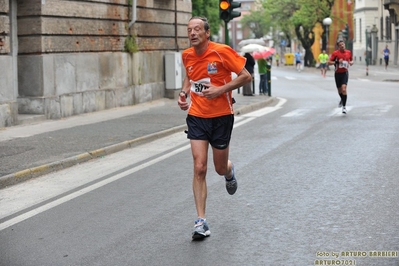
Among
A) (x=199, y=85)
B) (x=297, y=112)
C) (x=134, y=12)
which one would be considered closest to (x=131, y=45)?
(x=134, y=12)

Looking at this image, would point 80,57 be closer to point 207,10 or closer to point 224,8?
point 224,8

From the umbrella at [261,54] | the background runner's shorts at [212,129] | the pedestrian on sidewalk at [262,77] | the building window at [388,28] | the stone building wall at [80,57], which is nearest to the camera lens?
the background runner's shorts at [212,129]

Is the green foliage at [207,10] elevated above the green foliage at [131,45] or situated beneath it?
elevated above

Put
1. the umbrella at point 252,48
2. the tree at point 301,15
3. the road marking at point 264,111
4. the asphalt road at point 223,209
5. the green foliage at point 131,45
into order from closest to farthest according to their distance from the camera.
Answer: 1. the asphalt road at point 223,209
2. the road marking at point 264,111
3. the green foliage at point 131,45
4. the umbrella at point 252,48
5. the tree at point 301,15

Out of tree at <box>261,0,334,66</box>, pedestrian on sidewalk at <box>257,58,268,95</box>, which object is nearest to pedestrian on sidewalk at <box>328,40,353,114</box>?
pedestrian on sidewalk at <box>257,58,268,95</box>

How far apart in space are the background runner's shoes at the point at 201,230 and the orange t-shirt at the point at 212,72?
94 cm

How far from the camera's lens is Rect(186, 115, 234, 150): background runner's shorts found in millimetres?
7438

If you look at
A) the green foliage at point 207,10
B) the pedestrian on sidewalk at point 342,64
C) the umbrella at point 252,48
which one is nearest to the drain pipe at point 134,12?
the pedestrian on sidewalk at point 342,64

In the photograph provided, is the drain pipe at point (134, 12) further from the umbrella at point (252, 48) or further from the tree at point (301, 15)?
the tree at point (301, 15)

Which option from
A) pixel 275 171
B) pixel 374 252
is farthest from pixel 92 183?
pixel 374 252

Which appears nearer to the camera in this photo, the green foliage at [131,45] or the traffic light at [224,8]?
the traffic light at [224,8]

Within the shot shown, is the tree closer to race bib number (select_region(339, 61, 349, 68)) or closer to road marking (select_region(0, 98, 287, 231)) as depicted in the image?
race bib number (select_region(339, 61, 349, 68))

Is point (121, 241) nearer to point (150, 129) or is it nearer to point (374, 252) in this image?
point (374, 252)

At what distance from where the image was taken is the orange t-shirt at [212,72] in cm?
738
